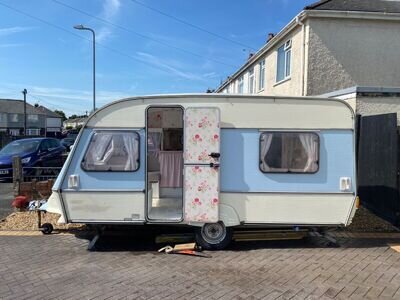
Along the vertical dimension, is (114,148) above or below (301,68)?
below

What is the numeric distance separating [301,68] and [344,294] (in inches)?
435

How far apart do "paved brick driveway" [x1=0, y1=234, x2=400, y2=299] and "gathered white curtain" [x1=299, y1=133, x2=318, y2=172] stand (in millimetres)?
1340

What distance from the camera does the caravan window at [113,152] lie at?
6336 mm

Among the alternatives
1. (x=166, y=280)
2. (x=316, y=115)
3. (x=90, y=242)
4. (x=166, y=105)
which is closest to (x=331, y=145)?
(x=316, y=115)

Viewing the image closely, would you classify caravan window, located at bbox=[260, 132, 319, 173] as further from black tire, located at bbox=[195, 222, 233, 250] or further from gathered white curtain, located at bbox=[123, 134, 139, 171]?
gathered white curtain, located at bbox=[123, 134, 139, 171]

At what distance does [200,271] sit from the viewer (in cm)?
550

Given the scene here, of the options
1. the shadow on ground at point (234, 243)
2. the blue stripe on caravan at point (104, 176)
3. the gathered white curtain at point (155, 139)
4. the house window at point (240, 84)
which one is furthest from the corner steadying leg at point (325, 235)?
the house window at point (240, 84)

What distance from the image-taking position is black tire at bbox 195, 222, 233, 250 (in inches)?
253

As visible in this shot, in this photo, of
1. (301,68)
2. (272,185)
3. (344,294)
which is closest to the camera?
(344,294)

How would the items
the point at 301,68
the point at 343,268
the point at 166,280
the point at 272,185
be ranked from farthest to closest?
1. the point at 301,68
2. the point at 272,185
3. the point at 343,268
4. the point at 166,280

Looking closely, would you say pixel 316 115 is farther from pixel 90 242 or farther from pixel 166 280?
pixel 90 242

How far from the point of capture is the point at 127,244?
6.82 meters

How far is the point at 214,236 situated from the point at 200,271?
1.04 m

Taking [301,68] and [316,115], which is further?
[301,68]
